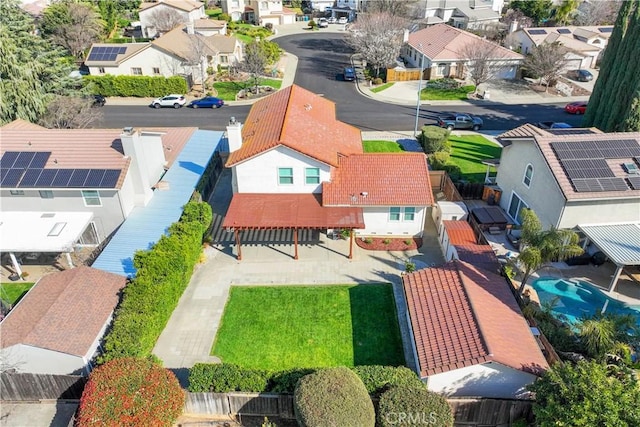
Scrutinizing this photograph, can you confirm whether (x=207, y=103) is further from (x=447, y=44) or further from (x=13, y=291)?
(x=447, y=44)

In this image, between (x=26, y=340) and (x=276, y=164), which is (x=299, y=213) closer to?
(x=276, y=164)

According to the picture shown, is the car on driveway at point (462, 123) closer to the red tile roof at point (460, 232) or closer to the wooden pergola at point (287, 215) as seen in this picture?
the red tile roof at point (460, 232)

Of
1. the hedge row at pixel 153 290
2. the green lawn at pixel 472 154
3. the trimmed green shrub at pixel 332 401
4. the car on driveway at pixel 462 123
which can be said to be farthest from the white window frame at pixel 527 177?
the hedge row at pixel 153 290

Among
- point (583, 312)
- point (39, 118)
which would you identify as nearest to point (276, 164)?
point (583, 312)

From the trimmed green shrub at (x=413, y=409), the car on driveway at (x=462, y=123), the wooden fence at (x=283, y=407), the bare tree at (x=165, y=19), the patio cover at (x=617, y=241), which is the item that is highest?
the bare tree at (x=165, y=19)

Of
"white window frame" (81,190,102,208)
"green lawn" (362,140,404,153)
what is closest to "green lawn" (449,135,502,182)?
"green lawn" (362,140,404,153)
